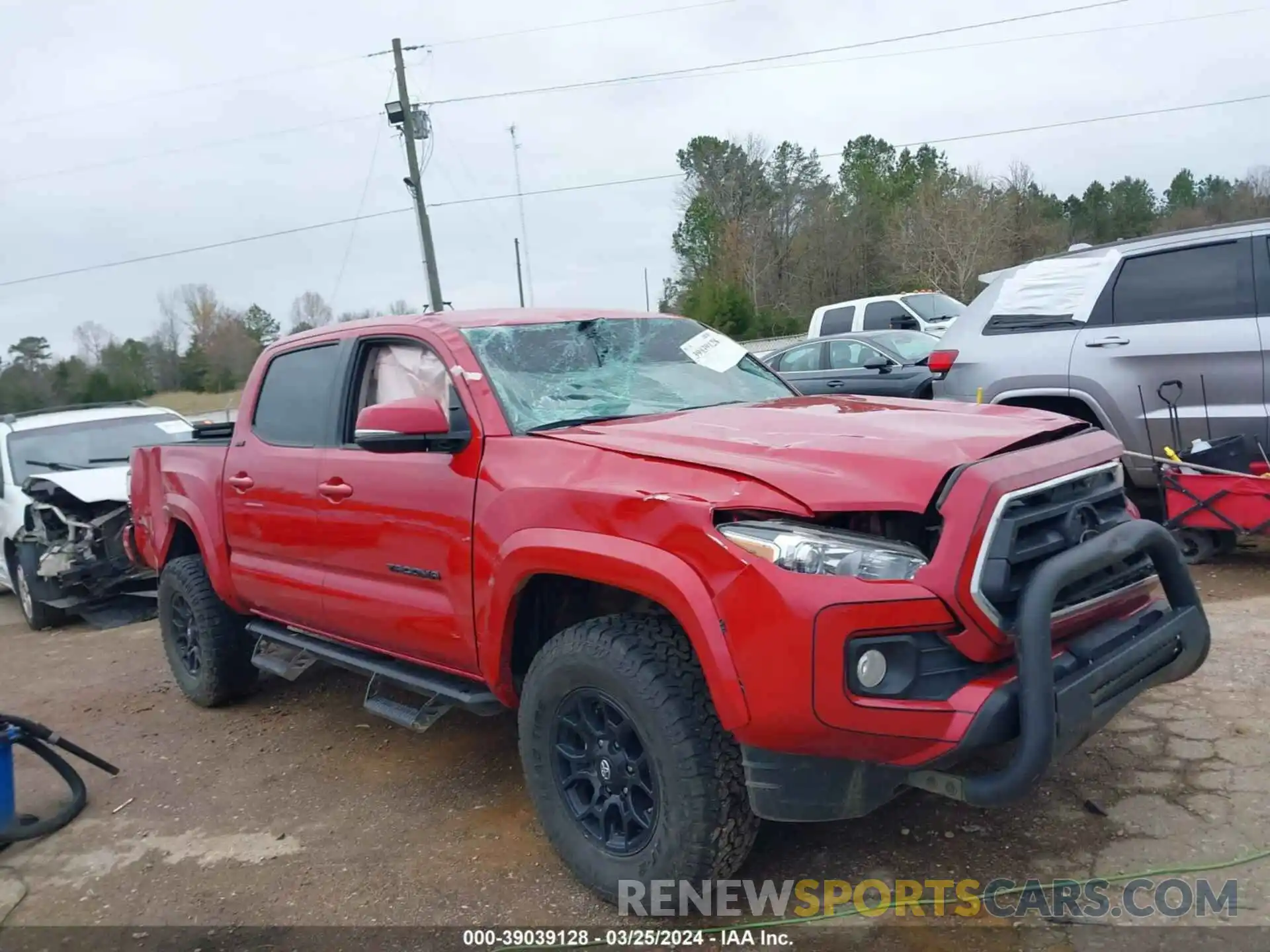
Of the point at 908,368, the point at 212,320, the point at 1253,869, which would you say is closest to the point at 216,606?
the point at 1253,869

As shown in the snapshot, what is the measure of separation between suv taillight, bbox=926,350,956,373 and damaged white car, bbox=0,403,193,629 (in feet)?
19.8

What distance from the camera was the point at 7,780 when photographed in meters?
3.96

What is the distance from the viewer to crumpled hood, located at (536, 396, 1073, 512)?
2.60 meters

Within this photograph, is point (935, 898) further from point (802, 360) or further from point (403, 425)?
point (802, 360)

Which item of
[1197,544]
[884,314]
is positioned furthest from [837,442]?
[884,314]

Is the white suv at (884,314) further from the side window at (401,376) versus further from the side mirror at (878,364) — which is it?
the side window at (401,376)

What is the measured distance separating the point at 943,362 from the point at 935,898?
4.78m

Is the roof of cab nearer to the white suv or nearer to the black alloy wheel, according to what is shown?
the black alloy wheel

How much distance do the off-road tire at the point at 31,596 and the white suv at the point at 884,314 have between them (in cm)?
1126

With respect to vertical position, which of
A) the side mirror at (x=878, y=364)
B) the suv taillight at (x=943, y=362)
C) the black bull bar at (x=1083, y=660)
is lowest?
the black bull bar at (x=1083, y=660)

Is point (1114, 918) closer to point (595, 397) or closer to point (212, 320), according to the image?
point (595, 397)

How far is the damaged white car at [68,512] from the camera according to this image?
7820 mm

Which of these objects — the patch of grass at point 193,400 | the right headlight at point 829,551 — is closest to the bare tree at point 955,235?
the patch of grass at point 193,400

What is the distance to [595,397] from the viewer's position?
148 inches
